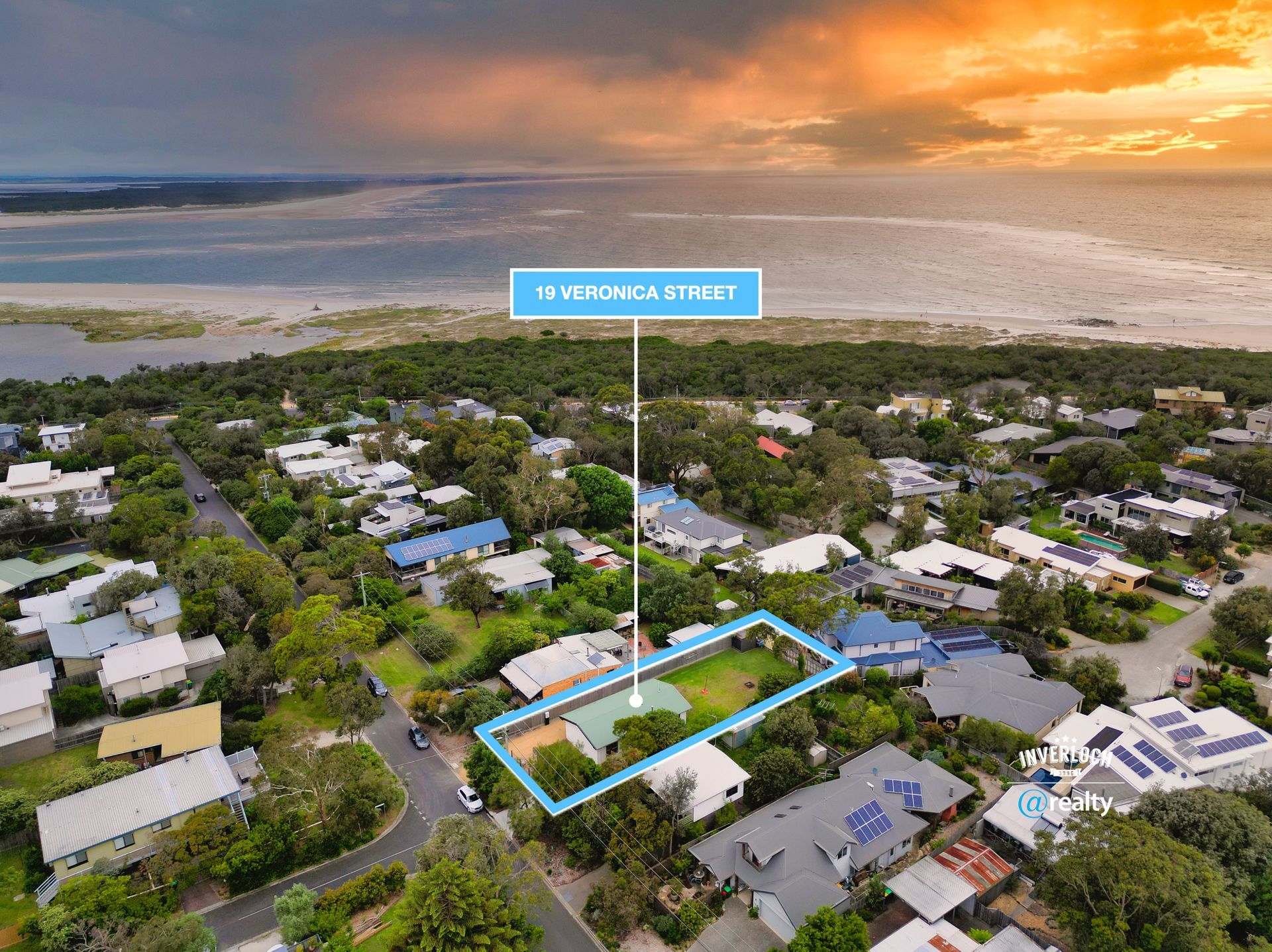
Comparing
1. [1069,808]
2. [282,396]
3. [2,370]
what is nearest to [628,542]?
[1069,808]

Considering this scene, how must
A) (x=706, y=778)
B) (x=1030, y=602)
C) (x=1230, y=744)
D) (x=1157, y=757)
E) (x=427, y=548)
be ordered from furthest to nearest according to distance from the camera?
1. (x=427, y=548)
2. (x=1030, y=602)
3. (x=1230, y=744)
4. (x=1157, y=757)
5. (x=706, y=778)

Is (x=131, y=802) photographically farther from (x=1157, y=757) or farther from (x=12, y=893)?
(x=1157, y=757)

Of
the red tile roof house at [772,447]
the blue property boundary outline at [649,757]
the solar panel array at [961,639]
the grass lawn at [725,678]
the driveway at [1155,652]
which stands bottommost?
the driveway at [1155,652]

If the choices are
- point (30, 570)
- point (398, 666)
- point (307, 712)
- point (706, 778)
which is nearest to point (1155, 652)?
point (706, 778)

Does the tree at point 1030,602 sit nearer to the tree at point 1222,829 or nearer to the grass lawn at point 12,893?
the tree at point 1222,829

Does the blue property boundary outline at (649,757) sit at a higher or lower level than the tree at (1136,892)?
higher

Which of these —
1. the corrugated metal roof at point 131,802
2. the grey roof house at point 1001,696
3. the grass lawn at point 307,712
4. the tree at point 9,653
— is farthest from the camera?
the tree at point 9,653

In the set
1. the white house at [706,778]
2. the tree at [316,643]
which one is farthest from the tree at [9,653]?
the white house at [706,778]
